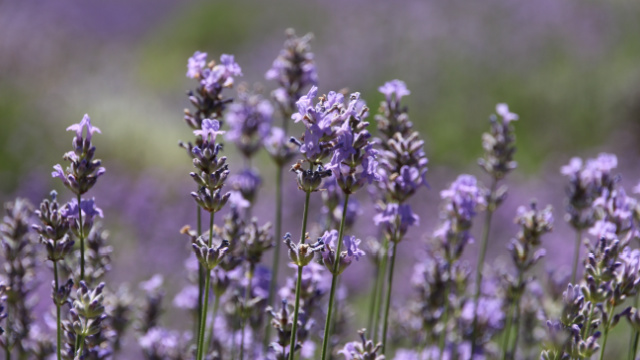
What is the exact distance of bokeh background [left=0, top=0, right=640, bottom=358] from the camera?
7508 millimetres

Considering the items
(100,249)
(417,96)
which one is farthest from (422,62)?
(100,249)

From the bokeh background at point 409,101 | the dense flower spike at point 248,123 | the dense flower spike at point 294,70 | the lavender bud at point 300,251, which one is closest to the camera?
the lavender bud at point 300,251

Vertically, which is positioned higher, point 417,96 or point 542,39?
point 542,39

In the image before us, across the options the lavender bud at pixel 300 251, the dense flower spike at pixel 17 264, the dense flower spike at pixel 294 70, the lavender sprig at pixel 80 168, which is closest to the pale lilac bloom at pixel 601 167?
the dense flower spike at pixel 294 70

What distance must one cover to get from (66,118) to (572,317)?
10.5m

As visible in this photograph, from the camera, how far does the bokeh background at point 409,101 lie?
7508 millimetres

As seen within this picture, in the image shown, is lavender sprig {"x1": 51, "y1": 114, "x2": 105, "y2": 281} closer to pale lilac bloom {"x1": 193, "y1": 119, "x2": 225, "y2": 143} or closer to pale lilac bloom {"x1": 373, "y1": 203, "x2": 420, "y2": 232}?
pale lilac bloom {"x1": 193, "y1": 119, "x2": 225, "y2": 143}

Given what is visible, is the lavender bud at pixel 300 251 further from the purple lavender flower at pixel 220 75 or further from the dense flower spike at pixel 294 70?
the dense flower spike at pixel 294 70

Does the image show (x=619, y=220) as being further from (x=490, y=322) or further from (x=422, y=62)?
(x=422, y=62)

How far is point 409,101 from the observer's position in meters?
12.4

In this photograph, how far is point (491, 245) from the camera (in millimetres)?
7336

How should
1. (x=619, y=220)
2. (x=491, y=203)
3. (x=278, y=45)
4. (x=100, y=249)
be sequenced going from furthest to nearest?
(x=278, y=45) → (x=491, y=203) → (x=100, y=249) → (x=619, y=220)

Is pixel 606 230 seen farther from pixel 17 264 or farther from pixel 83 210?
pixel 17 264

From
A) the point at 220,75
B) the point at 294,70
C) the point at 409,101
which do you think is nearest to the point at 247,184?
the point at 294,70
